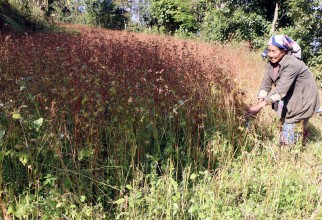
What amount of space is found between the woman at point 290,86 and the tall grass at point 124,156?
336mm

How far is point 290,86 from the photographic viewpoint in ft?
9.03

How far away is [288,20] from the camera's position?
1116cm

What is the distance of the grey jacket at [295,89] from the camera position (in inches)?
Result: 104

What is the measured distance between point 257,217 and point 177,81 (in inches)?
65.7

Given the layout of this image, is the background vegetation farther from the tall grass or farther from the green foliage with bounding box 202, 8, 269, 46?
the green foliage with bounding box 202, 8, 269, 46

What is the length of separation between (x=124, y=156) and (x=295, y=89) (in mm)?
1943

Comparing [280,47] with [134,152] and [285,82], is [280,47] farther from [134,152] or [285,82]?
[134,152]

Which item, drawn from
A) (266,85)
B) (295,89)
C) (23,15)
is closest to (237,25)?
(23,15)

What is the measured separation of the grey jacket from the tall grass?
39 centimetres

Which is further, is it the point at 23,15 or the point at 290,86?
the point at 23,15

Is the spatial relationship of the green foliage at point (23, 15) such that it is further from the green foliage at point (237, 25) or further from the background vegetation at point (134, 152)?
the green foliage at point (237, 25)

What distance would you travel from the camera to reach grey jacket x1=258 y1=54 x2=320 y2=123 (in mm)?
2654

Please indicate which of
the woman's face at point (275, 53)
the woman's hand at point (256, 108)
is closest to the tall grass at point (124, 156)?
the woman's hand at point (256, 108)

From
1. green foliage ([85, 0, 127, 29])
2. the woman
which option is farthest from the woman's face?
green foliage ([85, 0, 127, 29])
